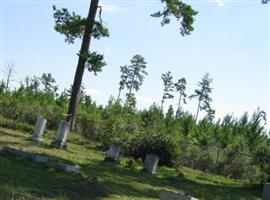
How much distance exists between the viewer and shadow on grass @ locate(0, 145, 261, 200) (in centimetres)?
1152

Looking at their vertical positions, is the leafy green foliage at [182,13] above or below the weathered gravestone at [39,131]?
above

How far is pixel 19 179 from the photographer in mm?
12125

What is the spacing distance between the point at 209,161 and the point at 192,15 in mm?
8211

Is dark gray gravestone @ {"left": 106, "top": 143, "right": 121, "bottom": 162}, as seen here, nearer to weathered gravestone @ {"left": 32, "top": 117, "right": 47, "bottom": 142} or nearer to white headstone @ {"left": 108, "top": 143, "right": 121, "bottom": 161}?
white headstone @ {"left": 108, "top": 143, "right": 121, "bottom": 161}

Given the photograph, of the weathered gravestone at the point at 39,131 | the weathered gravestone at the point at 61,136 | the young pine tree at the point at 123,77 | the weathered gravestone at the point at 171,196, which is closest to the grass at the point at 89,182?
the weathered gravestone at the point at 39,131

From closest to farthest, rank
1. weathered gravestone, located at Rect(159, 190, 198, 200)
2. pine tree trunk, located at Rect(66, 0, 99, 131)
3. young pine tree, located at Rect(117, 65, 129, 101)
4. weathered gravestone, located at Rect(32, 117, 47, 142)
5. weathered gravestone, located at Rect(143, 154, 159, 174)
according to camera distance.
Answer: weathered gravestone, located at Rect(159, 190, 198, 200), weathered gravestone, located at Rect(143, 154, 159, 174), weathered gravestone, located at Rect(32, 117, 47, 142), pine tree trunk, located at Rect(66, 0, 99, 131), young pine tree, located at Rect(117, 65, 129, 101)

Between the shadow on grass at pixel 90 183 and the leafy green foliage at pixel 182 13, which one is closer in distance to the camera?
the shadow on grass at pixel 90 183

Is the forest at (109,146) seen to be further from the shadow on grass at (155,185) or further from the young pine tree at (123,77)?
the young pine tree at (123,77)

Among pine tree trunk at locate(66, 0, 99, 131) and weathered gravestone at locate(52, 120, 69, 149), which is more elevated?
pine tree trunk at locate(66, 0, 99, 131)

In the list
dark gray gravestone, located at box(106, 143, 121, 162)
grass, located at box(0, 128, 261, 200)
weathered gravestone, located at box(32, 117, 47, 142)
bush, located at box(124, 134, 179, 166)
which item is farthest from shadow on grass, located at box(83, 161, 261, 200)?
weathered gravestone, located at box(32, 117, 47, 142)

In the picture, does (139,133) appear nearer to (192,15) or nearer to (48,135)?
(48,135)

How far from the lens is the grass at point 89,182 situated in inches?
455

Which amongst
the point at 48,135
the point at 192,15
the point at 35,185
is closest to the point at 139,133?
the point at 48,135

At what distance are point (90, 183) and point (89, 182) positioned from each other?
100 mm
